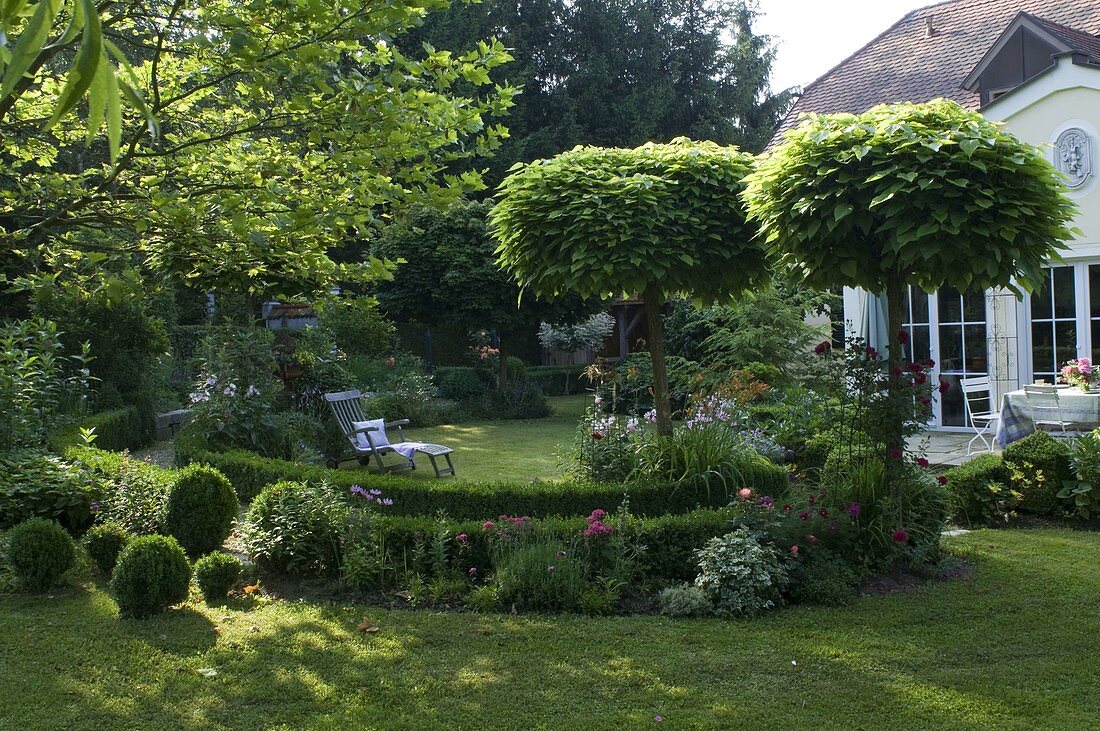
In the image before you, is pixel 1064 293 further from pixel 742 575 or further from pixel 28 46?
pixel 28 46

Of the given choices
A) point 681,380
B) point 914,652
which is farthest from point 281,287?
point 681,380

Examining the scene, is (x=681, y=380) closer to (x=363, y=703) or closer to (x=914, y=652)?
(x=914, y=652)

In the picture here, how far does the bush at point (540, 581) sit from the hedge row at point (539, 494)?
1738 millimetres

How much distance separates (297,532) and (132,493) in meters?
1.65

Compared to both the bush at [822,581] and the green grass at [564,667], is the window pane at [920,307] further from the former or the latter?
the bush at [822,581]

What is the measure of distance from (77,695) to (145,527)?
271 centimetres

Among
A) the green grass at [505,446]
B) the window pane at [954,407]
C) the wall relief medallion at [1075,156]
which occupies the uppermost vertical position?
the wall relief medallion at [1075,156]

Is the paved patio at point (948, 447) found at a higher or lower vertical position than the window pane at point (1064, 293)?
lower

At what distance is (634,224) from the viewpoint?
23.3 feet

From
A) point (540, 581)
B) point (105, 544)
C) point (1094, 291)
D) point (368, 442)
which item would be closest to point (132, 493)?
point (105, 544)

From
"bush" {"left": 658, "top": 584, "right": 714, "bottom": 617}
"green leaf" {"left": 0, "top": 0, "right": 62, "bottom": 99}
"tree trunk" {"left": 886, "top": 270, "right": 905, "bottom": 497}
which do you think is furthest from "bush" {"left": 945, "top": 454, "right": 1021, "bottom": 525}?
"green leaf" {"left": 0, "top": 0, "right": 62, "bottom": 99}

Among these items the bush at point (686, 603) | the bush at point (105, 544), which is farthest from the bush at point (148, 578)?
the bush at point (686, 603)

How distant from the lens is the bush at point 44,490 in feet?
22.5

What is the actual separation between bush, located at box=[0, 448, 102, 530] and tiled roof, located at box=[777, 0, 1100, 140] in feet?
41.3
